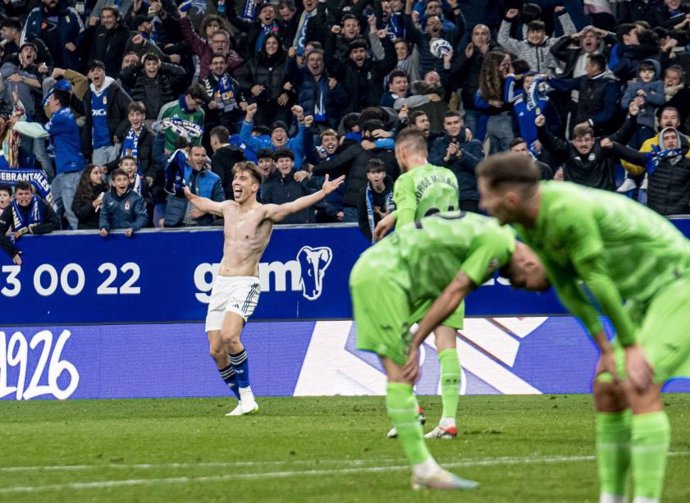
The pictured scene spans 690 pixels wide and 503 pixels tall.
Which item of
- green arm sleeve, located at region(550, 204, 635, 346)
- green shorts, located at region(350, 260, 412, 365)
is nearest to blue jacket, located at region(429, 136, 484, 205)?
green shorts, located at region(350, 260, 412, 365)

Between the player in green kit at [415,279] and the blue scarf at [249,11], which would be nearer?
the player in green kit at [415,279]

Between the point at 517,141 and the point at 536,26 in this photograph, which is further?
the point at 536,26

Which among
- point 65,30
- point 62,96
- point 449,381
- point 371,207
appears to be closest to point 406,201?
point 449,381

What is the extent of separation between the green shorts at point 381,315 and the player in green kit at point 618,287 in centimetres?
166

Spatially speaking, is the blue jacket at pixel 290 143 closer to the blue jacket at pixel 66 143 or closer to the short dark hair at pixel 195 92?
the short dark hair at pixel 195 92

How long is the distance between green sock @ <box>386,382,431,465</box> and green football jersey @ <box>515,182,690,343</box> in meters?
1.57

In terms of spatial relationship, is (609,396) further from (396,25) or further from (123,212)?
(396,25)

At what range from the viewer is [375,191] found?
19.6 m

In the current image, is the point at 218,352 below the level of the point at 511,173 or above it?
below

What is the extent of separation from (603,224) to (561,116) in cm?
1487

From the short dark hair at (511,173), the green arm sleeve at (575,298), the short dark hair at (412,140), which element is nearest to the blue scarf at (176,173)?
the short dark hair at (412,140)

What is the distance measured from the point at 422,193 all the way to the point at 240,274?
372cm

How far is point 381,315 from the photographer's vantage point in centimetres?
907

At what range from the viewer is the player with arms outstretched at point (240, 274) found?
1614 cm
